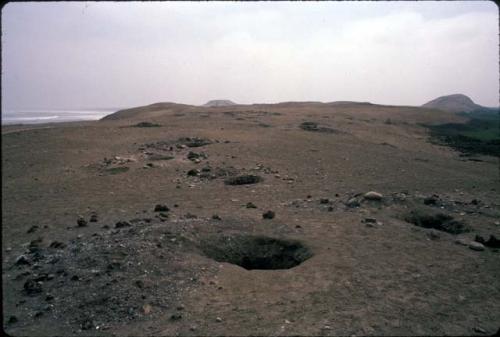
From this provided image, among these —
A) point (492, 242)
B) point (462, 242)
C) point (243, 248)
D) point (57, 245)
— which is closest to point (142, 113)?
point (57, 245)

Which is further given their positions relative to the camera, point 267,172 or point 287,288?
point 267,172

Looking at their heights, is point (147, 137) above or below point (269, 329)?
above

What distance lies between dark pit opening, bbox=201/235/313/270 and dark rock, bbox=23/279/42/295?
7.29 feet

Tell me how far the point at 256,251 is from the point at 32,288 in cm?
310

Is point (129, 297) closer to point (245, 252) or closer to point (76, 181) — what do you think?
point (245, 252)

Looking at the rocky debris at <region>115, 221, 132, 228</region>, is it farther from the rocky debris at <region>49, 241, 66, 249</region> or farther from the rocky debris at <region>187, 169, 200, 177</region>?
the rocky debris at <region>187, 169, 200, 177</region>

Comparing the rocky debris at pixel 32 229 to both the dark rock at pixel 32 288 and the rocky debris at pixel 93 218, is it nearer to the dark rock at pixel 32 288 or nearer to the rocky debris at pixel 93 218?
the rocky debris at pixel 93 218

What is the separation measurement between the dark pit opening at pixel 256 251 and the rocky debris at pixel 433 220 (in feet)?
8.91

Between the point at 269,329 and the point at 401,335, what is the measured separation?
1.24 meters

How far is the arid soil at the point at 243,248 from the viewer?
4430mm

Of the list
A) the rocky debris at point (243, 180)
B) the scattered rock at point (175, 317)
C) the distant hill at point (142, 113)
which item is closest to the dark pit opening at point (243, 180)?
the rocky debris at point (243, 180)

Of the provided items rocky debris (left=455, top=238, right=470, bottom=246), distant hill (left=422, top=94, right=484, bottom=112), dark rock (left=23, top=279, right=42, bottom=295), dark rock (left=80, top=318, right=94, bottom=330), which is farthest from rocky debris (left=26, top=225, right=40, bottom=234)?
distant hill (left=422, top=94, right=484, bottom=112)

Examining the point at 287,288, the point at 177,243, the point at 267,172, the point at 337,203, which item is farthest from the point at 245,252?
the point at 267,172

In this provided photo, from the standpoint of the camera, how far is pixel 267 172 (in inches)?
463
